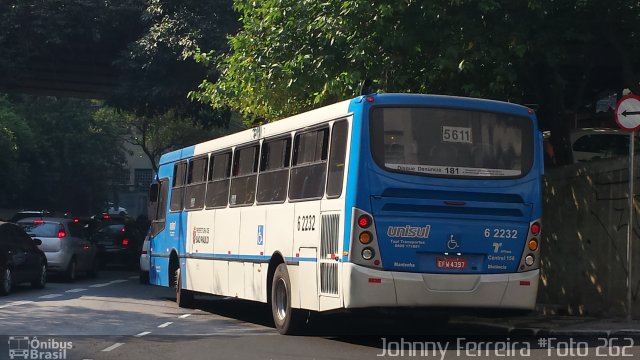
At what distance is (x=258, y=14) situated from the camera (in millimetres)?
19297

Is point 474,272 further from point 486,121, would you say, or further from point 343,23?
point 343,23

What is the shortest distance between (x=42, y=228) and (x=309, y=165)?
48.8 ft

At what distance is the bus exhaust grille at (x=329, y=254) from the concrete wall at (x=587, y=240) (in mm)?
4801

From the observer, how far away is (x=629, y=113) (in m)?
14.1

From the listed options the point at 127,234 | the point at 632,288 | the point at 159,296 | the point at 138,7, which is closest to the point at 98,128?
the point at 127,234

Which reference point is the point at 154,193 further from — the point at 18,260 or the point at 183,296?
the point at 183,296

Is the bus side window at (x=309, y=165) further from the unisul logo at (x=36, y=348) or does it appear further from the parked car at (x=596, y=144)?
the parked car at (x=596, y=144)

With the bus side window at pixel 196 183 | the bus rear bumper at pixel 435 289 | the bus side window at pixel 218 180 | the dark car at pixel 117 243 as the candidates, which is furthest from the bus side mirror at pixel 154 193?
the dark car at pixel 117 243

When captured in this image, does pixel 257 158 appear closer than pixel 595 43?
Yes

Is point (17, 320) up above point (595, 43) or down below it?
below

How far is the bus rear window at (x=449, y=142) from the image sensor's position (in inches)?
485

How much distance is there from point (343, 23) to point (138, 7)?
14.3 meters

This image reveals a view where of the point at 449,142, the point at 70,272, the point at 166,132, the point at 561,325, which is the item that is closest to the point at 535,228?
Answer: the point at 449,142

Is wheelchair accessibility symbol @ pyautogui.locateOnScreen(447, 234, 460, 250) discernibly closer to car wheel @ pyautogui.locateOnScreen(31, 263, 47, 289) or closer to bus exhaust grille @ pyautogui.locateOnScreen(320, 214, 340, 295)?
bus exhaust grille @ pyautogui.locateOnScreen(320, 214, 340, 295)
